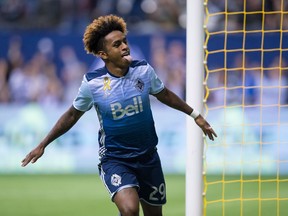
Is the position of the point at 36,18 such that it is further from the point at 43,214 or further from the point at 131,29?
the point at 43,214

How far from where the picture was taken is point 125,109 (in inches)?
288

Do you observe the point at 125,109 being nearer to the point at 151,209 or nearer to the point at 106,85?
the point at 106,85

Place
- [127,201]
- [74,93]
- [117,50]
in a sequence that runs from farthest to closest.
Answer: [74,93] < [117,50] < [127,201]

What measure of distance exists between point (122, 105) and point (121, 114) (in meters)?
0.08

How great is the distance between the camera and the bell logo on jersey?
7297 mm

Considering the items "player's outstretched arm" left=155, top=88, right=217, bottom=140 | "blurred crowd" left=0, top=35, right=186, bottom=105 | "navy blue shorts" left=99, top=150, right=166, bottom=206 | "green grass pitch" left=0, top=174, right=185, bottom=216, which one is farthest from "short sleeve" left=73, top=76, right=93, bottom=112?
"blurred crowd" left=0, top=35, right=186, bottom=105

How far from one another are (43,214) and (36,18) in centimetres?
720

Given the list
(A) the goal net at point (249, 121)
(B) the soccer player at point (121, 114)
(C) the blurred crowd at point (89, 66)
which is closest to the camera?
(B) the soccer player at point (121, 114)

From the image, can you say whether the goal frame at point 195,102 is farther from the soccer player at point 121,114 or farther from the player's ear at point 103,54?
the player's ear at point 103,54

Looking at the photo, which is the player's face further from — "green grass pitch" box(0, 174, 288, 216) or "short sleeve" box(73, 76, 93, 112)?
"green grass pitch" box(0, 174, 288, 216)

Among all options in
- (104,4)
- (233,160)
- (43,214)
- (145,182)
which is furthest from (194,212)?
(104,4)

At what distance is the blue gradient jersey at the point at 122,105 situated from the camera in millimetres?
7297

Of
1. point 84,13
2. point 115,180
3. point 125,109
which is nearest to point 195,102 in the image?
point 125,109

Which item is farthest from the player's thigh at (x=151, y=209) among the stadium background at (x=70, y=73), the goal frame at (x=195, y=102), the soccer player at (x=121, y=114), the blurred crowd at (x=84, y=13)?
the blurred crowd at (x=84, y=13)
